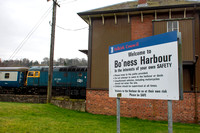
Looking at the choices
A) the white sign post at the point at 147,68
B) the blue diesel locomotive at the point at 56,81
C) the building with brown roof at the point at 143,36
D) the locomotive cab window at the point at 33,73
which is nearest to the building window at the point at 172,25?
the building with brown roof at the point at 143,36

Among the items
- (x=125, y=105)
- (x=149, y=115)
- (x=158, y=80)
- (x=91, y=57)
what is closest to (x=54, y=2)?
(x=91, y=57)

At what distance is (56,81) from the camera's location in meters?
22.4

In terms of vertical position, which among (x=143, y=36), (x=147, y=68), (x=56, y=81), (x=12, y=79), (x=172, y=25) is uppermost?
(x=172, y=25)

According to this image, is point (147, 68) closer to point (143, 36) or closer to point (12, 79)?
point (143, 36)

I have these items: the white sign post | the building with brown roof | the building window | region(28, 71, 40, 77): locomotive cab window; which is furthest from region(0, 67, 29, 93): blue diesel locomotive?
the white sign post

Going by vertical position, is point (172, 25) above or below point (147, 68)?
above

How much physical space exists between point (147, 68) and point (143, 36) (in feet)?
36.0

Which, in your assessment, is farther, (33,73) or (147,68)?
(33,73)

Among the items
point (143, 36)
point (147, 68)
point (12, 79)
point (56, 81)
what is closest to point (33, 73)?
point (12, 79)

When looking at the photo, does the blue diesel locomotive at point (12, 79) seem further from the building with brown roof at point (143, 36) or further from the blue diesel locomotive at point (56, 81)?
the building with brown roof at point (143, 36)

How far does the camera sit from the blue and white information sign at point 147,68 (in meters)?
3.46

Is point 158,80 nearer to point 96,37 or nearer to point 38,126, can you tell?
point 38,126

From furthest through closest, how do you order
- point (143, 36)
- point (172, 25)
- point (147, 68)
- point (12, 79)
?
point (12, 79) → point (143, 36) → point (172, 25) → point (147, 68)

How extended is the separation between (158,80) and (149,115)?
10474 mm
